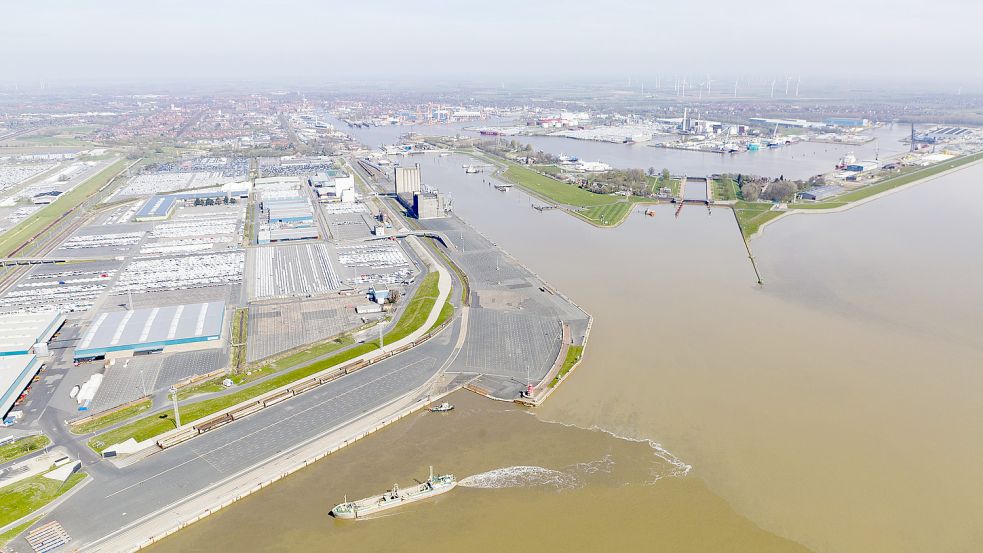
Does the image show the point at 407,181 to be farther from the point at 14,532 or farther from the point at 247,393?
the point at 14,532

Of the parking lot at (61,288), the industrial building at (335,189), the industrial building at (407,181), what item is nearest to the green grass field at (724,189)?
the industrial building at (407,181)

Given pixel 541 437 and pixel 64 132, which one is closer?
pixel 541 437

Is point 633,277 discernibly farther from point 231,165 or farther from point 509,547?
point 231,165

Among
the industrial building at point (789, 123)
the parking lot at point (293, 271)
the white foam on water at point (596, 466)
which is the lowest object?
the white foam on water at point (596, 466)

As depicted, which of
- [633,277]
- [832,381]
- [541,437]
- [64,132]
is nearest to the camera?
[541,437]

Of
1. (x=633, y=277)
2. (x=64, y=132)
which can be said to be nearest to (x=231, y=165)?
(x=64, y=132)

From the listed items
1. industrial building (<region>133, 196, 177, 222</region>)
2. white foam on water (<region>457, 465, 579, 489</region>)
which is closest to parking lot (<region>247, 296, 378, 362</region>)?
white foam on water (<region>457, 465, 579, 489</region>)

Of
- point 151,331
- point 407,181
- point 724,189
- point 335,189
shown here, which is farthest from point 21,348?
point 724,189

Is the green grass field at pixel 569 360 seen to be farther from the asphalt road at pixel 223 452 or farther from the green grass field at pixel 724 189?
the green grass field at pixel 724 189
